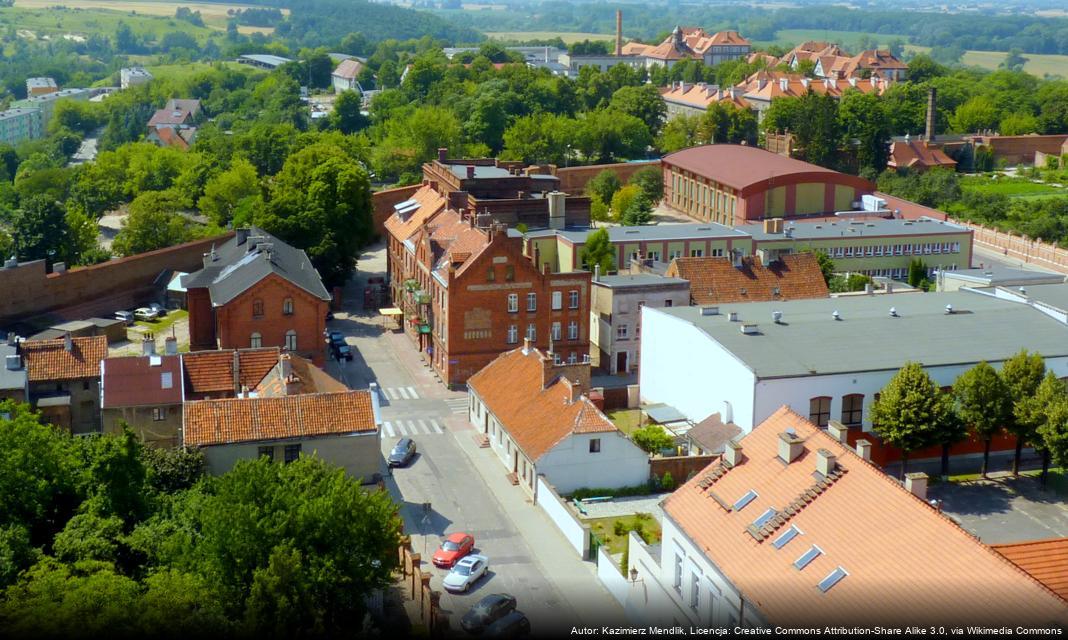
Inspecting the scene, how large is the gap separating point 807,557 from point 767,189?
56.3 m

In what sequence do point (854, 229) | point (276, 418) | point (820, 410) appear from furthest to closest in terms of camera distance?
1. point (854, 229)
2. point (820, 410)
3. point (276, 418)

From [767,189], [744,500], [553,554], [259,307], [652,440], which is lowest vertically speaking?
[553,554]

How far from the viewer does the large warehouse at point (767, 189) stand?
79750 millimetres

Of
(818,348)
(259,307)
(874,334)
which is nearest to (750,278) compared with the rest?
(874,334)

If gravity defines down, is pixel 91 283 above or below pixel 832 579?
below

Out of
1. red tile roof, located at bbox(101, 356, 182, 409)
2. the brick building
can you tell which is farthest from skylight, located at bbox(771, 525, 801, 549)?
Result: the brick building

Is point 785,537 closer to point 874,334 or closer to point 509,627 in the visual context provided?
point 509,627

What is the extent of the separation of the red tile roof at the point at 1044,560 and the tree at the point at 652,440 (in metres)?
17.0

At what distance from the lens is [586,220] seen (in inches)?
2704

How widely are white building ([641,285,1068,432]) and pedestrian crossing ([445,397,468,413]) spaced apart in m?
7.11

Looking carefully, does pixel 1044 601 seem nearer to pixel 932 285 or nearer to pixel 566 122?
pixel 932 285

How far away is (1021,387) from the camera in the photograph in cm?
4031

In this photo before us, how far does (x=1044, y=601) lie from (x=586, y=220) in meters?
47.9

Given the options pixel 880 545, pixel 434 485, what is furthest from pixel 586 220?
pixel 880 545
